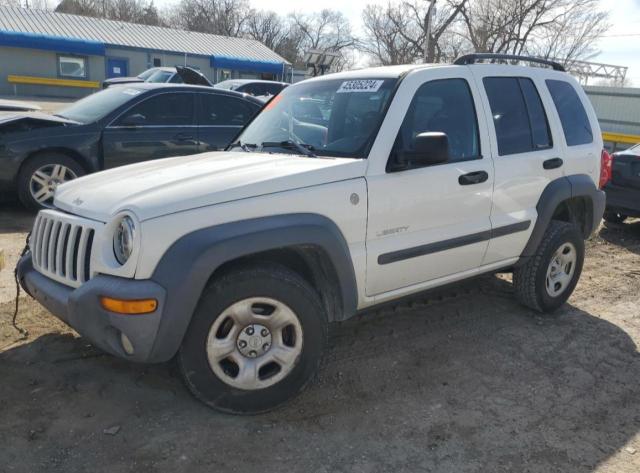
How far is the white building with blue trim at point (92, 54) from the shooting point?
99.5 feet

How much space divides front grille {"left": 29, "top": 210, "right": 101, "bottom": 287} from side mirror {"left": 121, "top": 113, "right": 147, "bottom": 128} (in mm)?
4022

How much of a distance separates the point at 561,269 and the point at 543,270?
0.33 metres

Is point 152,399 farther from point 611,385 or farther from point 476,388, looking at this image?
point 611,385

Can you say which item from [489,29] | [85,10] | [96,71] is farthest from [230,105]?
[85,10]

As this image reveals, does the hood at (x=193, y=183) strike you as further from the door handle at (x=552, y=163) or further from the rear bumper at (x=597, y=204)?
the rear bumper at (x=597, y=204)

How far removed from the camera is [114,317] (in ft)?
8.60

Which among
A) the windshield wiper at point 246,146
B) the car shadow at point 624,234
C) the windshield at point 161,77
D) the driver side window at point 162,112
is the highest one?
the windshield at point 161,77

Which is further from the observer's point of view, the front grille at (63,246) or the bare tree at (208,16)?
the bare tree at (208,16)

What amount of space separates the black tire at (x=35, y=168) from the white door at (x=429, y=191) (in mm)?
4777

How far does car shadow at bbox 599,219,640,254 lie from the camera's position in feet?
24.0

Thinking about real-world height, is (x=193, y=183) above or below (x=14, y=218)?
above

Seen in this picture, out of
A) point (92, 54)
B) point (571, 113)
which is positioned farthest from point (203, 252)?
point (92, 54)

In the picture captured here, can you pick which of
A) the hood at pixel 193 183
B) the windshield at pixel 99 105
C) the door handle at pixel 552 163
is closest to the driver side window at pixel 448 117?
the hood at pixel 193 183

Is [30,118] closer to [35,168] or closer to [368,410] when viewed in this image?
[35,168]
